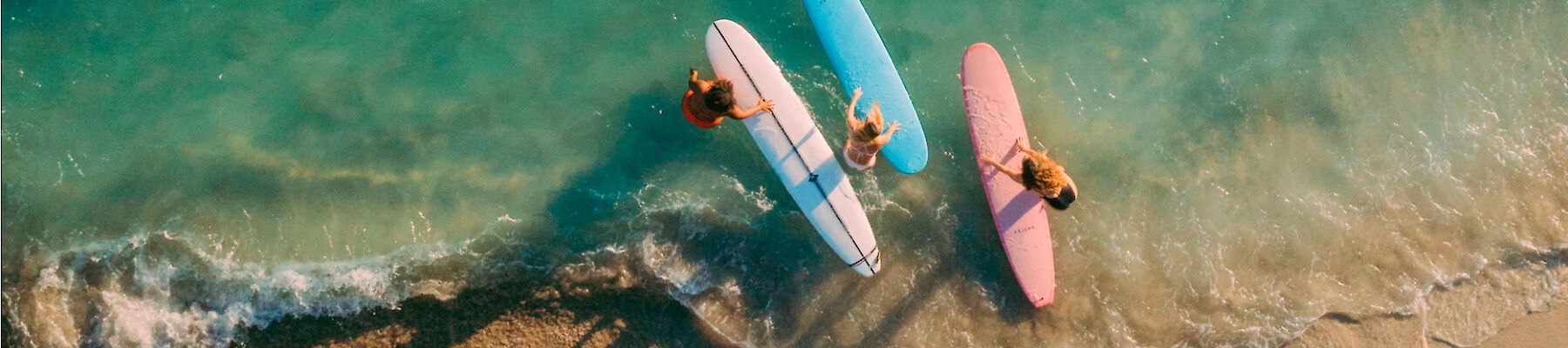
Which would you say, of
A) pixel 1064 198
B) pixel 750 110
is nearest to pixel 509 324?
pixel 750 110

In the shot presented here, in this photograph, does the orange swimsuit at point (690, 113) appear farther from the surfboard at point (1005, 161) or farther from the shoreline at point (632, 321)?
the surfboard at point (1005, 161)

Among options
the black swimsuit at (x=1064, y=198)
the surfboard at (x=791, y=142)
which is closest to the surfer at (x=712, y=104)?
the surfboard at (x=791, y=142)

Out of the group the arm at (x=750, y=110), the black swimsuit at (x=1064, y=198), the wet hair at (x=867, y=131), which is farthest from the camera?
the black swimsuit at (x=1064, y=198)

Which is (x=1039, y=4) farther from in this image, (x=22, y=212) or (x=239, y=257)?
(x=22, y=212)

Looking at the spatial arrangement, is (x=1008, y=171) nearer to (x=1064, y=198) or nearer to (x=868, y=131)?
(x=1064, y=198)

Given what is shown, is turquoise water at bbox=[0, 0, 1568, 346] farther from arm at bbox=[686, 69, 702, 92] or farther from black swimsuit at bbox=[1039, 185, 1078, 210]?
arm at bbox=[686, 69, 702, 92]

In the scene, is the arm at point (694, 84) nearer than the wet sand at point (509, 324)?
Yes

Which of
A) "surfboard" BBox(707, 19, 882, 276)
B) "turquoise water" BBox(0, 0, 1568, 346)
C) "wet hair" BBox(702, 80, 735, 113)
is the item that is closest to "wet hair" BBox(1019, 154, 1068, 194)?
"turquoise water" BBox(0, 0, 1568, 346)

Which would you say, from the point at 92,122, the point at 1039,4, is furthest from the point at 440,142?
the point at 1039,4
